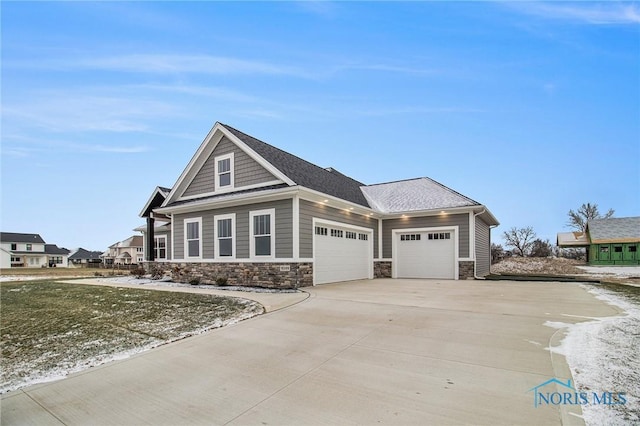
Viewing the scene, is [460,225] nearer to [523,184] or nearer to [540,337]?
[540,337]

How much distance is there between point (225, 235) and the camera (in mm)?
13203

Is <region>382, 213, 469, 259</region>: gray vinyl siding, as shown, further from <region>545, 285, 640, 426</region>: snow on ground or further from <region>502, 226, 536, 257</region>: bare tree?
<region>502, 226, 536, 257</region>: bare tree

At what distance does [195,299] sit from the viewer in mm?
8953

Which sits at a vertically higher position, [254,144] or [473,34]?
[473,34]

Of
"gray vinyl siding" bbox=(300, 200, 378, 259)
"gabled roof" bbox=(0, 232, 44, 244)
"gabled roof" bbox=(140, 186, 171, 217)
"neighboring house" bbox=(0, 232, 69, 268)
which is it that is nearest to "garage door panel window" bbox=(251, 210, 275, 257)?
"gray vinyl siding" bbox=(300, 200, 378, 259)

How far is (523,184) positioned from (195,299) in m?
39.7

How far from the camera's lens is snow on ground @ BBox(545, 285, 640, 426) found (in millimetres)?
2721

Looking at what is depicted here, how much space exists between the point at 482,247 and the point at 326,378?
16.8m

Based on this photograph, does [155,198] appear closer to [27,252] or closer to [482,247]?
[482,247]

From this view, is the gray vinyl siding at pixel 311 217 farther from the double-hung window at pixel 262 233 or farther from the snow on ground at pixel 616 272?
the snow on ground at pixel 616 272

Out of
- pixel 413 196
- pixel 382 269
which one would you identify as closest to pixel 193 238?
pixel 382 269

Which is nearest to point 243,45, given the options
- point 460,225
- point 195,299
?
point 195,299

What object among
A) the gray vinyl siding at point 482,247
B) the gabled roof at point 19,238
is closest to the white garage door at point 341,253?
the gray vinyl siding at point 482,247

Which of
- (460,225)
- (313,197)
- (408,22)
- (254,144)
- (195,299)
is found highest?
(408,22)
